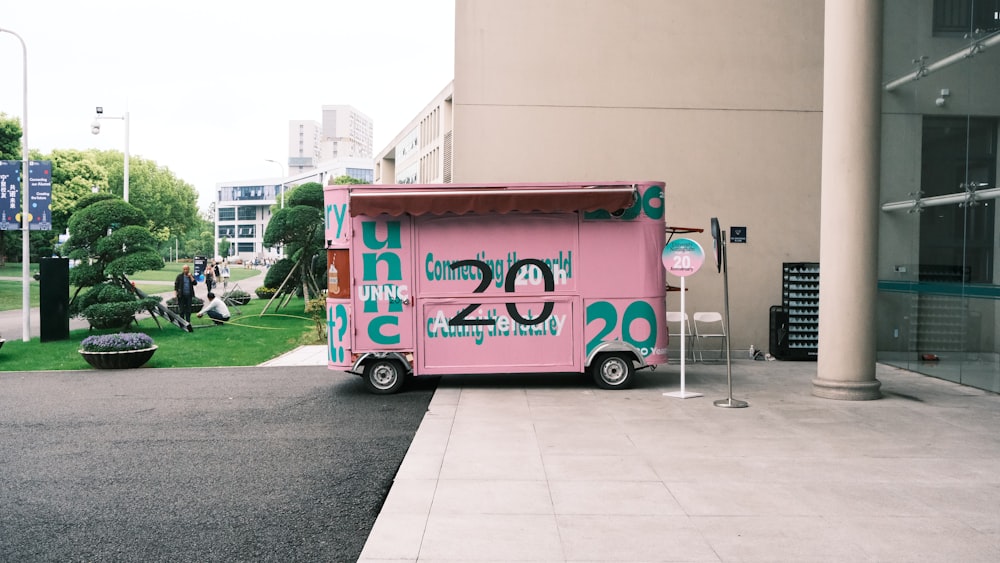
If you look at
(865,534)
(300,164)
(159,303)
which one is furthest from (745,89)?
(300,164)

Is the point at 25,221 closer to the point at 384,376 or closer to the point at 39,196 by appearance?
the point at 39,196

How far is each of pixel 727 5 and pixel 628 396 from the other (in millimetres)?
9011

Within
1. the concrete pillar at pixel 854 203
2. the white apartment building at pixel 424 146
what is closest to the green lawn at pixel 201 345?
the concrete pillar at pixel 854 203

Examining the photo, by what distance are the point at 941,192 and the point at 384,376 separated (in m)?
9.63

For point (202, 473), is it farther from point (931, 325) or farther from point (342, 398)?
point (931, 325)

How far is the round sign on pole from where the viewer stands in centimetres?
1032

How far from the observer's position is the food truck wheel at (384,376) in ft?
35.8

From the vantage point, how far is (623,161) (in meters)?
15.0

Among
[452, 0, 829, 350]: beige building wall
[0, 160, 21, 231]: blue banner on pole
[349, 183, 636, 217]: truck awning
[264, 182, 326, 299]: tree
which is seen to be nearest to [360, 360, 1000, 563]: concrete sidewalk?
[349, 183, 636, 217]: truck awning

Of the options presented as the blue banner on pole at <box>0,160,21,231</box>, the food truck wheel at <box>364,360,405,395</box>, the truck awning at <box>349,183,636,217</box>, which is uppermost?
the blue banner on pole at <box>0,160,21,231</box>

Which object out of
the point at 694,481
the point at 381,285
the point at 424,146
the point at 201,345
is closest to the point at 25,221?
the point at 201,345

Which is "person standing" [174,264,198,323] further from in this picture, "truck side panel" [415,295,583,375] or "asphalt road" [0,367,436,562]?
"truck side panel" [415,295,583,375]

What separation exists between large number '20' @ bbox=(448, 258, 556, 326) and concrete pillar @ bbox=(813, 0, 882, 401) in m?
3.90

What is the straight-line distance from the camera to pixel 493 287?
10930mm
